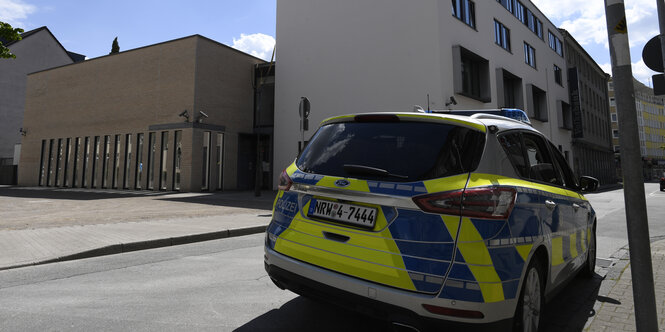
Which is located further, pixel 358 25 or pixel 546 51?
pixel 546 51

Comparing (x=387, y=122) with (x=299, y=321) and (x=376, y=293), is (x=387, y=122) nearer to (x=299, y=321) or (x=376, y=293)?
(x=376, y=293)

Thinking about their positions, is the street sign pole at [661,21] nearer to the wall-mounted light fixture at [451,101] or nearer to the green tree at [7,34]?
the wall-mounted light fixture at [451,101]

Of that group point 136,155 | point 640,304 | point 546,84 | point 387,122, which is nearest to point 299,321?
point 387,122

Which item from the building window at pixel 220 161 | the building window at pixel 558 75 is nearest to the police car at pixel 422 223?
the building window at pixel 220 161

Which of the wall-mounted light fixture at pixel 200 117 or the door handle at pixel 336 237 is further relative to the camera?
the wall-mounted light fixture at pixel 200 117

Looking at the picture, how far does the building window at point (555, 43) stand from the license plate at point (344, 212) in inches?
1622

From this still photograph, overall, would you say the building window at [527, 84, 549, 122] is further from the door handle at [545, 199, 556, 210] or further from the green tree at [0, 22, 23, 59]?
the green tree at [0, 22, 23, 59]

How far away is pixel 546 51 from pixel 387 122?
38.6m

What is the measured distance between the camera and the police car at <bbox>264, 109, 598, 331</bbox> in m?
2.02

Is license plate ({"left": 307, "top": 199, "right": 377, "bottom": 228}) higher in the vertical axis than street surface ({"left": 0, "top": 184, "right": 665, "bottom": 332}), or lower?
higher

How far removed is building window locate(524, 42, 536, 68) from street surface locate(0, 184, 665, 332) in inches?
1170

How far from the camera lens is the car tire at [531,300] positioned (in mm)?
2289

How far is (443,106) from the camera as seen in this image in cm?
1914

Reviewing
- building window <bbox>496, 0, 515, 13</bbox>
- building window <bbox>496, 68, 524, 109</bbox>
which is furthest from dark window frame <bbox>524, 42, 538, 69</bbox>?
building window <bbox>496, 0, 515, 13</bbox>
